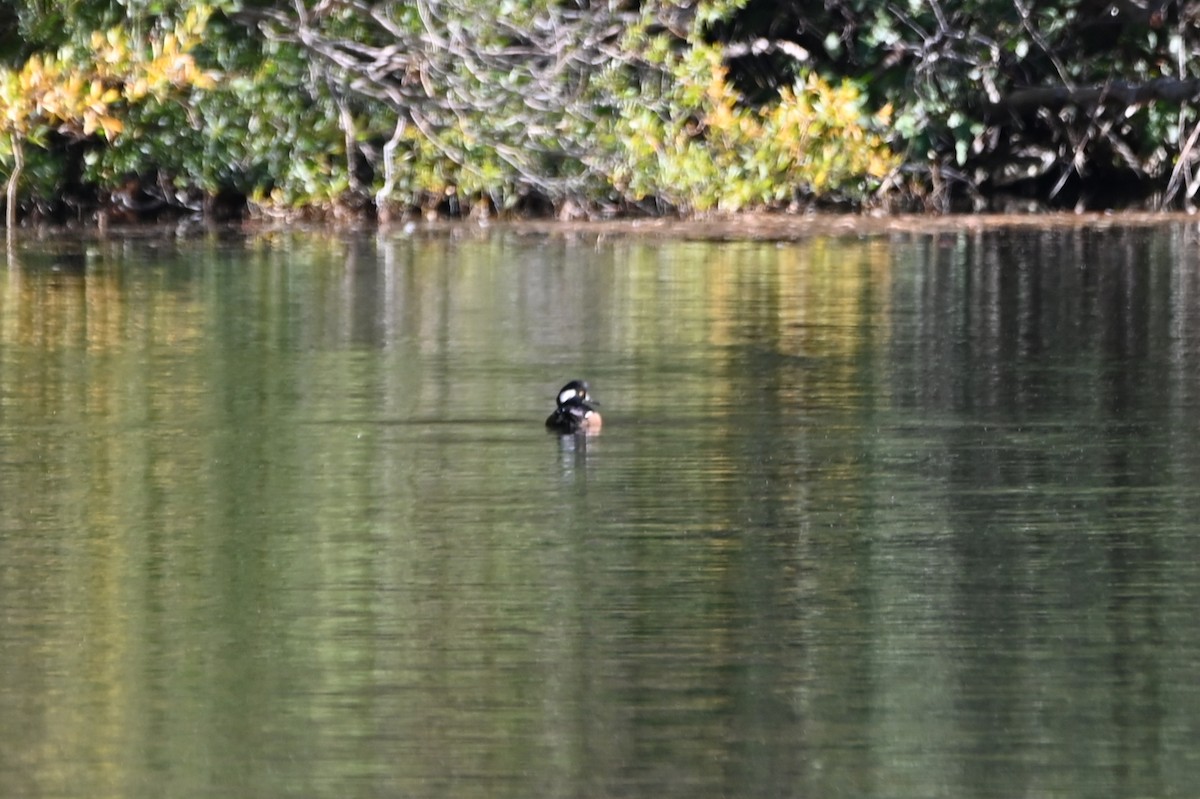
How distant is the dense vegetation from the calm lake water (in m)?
5.95

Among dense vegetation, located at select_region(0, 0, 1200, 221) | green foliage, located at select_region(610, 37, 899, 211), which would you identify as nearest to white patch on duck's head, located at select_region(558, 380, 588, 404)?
dense vegetation, located at select_region(0, 0, 1200, 221)

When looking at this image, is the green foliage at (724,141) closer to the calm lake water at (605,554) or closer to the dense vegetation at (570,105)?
the dense vegetation at (570,105)

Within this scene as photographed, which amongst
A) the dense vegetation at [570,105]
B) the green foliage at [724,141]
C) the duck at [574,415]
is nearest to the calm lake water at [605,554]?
the duck at [574,415]

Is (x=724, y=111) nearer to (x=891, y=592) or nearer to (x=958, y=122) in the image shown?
(x=958, y=122)

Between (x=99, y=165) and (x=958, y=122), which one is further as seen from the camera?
(x=958, y=122)

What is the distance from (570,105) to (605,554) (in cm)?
1263

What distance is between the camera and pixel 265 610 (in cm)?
595

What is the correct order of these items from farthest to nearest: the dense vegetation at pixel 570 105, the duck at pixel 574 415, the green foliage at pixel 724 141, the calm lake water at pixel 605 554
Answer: the green foliage at pixel 724 141, the dense vegetation at pixel 570 105, the duck at pixel 574 415, the calm lake water at pixel 605 554

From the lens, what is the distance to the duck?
8555mm

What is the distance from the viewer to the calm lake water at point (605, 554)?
16.0 feet

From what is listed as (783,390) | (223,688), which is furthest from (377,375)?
(223,688)

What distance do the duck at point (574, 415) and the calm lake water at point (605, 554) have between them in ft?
0.28

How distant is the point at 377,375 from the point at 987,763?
5.78 metres

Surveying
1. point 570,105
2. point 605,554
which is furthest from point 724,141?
point 605,554
